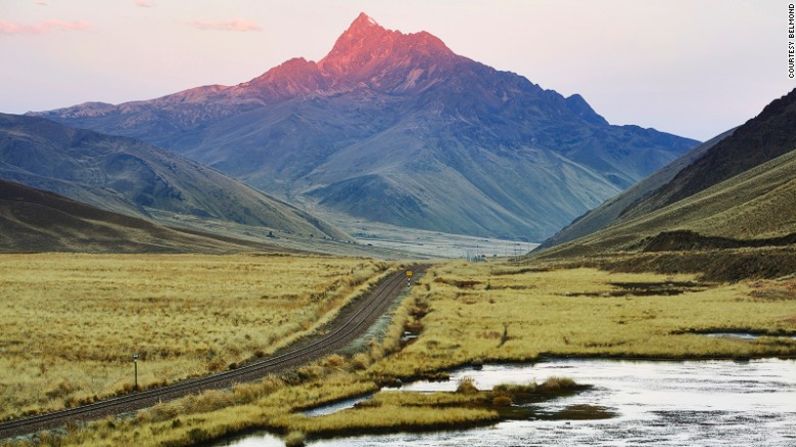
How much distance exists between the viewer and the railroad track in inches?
1392

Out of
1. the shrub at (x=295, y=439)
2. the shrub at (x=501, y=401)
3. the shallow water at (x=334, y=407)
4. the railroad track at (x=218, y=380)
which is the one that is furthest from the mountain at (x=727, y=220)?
the shrub at (x=295, y=439)

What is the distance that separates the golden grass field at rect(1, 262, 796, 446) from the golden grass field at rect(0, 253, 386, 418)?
21.3 feet

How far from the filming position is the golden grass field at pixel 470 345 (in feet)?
119

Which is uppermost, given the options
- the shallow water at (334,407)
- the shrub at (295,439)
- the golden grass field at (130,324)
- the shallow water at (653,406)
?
the golden grass field at (130,324)

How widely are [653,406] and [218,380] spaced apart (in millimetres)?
23165

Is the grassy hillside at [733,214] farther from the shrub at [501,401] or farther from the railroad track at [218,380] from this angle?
the shrub at [501,401]

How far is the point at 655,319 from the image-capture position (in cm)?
7206

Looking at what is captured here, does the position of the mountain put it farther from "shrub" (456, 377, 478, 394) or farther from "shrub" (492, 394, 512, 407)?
"shrub" (492, 394, 512, 407)

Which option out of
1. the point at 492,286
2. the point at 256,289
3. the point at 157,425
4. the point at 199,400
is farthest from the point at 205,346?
the point at 492,286

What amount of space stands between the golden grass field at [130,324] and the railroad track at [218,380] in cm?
139

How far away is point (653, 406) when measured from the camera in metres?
39.7

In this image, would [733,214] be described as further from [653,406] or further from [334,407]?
[334,407]

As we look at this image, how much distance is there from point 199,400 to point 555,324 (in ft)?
130

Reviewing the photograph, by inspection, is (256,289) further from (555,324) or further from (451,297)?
(555,324)
